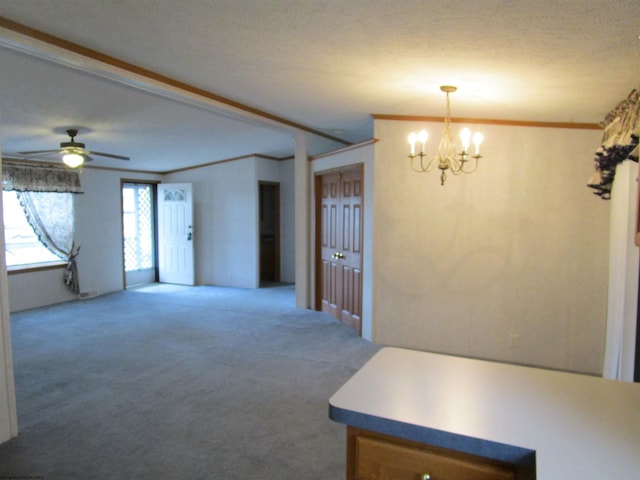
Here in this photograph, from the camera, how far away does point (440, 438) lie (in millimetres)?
1149

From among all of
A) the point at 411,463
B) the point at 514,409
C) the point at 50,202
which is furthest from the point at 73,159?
the point at 514,409

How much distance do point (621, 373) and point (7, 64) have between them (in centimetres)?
510

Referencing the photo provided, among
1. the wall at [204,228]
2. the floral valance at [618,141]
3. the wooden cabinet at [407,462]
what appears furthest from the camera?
the wall at [204,228]

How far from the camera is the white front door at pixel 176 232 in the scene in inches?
318

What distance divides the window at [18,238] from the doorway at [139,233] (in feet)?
4.73

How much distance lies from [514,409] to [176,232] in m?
7.73

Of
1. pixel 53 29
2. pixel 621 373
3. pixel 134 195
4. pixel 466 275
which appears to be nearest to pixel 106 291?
pixel 134 195

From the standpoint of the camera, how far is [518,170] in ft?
14.0

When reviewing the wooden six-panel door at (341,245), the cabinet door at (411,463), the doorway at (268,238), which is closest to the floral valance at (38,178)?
the doorway at (268,238)

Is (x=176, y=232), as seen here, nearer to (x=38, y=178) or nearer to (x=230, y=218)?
(x=230, y=218)

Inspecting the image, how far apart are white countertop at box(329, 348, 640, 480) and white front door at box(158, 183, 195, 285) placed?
7.06 meters

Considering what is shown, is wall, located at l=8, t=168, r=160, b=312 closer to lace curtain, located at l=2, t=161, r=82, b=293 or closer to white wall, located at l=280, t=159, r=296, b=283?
lace curtain, located at l=2, t=161, r=82, b=293

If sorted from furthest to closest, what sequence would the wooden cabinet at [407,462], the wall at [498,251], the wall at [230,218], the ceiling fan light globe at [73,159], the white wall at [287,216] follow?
the white wall at [287,216] < the wall at [230,218] < the ceiling fan light globe at [73,159] < the wall at [498,251] < the wooden cabinet at [407,462]

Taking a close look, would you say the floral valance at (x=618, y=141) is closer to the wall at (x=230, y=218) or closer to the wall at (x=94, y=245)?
the wall at (x=230, y=218)
